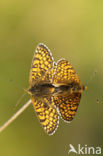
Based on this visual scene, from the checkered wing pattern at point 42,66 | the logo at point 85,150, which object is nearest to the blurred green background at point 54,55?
the logo at point 85,150

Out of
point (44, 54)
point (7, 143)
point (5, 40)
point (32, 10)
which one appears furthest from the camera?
point (32, 10)

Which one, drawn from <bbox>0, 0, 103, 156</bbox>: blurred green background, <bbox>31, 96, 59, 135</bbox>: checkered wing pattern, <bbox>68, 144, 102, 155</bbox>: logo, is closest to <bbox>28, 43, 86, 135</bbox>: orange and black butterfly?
<bbox>31, 96, 59, 135</bbox>: checkered wing pattern

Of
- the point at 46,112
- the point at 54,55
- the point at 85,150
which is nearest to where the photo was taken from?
Result: the point at 46,112

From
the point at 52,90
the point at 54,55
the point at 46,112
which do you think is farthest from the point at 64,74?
the point at 54,55

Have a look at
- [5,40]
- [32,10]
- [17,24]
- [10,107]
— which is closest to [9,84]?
[10,107]

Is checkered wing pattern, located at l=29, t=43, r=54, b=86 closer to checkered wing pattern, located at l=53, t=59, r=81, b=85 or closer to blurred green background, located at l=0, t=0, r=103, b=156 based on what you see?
checkered wing pattern, located at l=53, t=59, r=81, b=85

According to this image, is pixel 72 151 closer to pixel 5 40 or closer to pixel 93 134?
pixel 93 134

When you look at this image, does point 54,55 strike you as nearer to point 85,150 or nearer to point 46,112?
point 85,150
